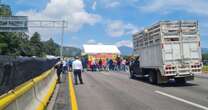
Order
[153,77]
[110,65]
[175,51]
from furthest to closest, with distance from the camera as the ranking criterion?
[110,65] < [153,77] < [175,51]

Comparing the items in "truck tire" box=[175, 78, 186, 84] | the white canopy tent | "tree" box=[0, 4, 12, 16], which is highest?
"tree" box=[0, 4, 12, 16]

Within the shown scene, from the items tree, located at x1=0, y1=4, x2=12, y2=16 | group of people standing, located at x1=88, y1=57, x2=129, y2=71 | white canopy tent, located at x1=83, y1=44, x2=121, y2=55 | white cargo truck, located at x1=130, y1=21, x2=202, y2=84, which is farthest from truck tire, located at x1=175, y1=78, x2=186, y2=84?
tree, located at x1=0, y1=4, x2=12, y2=16

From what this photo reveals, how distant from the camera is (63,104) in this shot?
14.5m

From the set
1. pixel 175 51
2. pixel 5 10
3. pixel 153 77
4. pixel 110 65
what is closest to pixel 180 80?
pixel 153 77

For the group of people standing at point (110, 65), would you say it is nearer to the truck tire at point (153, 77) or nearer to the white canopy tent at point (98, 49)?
the white canopy tent at point (98, 49)

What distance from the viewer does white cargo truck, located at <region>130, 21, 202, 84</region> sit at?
22.0m

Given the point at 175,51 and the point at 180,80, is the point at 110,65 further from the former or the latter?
the point at 175,51

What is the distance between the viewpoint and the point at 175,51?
22.3m

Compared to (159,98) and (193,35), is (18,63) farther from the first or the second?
(193,35)

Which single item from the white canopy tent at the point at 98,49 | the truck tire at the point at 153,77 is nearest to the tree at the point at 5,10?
the white canopy tent at the point at 98,49

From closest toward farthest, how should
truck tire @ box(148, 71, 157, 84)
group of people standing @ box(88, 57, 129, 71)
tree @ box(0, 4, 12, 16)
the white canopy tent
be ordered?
truck tire @ box(148, 71, 157, 84) → group of people standing @ box(88, 57, 129, 71) → the white canopy tent → tree @ box(0, 4, 12, 16)

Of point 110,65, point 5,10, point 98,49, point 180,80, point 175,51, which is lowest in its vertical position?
point 180,80

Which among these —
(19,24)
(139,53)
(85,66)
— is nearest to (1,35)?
(19,24)

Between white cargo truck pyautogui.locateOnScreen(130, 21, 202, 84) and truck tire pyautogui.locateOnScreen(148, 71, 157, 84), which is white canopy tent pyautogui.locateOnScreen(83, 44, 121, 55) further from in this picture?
white cargo truck pyautogui.locateOnScreen(130, 21, 202, 84)
